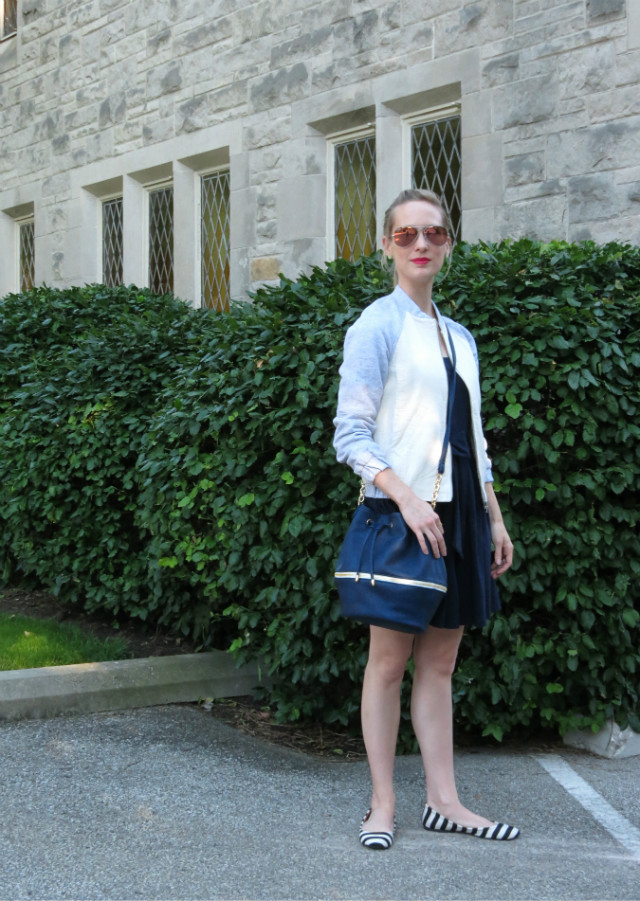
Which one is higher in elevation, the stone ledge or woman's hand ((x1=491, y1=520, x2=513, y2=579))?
woman's hand ((x1=491, y1=520, x2=513, y2=579))

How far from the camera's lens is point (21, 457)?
21.6ft

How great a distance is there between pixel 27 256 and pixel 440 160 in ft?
23.8

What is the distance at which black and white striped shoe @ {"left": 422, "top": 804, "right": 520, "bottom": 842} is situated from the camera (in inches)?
134

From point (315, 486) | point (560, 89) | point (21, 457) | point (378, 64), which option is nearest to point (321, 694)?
point (315, 486)

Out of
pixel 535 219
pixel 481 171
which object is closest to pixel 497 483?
pixel 535 219

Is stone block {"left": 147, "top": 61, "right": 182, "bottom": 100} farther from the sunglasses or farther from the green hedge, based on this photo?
the sunglasses

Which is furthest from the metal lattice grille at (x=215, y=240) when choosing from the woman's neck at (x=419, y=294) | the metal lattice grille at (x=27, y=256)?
the woman's neck at (x=419, y=294)

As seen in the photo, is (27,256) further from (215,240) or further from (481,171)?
(481,171)

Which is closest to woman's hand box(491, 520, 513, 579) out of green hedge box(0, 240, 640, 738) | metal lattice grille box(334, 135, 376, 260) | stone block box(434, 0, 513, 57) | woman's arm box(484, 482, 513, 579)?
woman's arm box(484, 482, 513, 579)

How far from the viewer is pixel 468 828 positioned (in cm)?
342

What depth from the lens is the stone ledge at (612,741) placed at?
449 cm

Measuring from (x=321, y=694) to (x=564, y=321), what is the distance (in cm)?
194

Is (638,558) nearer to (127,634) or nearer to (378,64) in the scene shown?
(127,634)

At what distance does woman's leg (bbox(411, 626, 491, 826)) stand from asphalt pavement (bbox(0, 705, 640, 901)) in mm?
102
